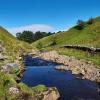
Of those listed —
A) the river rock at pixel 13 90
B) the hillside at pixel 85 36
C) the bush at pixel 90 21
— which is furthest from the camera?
the bush at pixel 90 21

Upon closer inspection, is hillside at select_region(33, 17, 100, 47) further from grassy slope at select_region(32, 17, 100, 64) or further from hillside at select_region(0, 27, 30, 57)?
hillside at select_region(0, 27, 30, 57)

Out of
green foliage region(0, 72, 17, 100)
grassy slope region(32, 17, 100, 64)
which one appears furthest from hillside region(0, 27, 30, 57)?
green foliage region(0, 72, 17, 100)

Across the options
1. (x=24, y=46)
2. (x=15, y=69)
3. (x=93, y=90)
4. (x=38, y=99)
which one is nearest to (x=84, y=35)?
(x=24, y=46)

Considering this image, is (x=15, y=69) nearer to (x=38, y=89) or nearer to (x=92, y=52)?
(x=38, y=89)

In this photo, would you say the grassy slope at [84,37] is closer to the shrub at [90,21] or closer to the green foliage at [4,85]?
the shrub at [90,21]

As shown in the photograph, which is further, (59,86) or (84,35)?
(84,35)

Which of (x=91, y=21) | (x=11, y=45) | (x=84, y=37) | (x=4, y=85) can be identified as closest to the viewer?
(x=4, y=85)

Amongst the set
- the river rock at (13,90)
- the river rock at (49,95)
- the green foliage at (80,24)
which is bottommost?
the river rock at (49,95)

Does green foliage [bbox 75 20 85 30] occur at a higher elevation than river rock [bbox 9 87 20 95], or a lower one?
higher

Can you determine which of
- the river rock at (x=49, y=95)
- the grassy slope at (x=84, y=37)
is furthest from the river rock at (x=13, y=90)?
the grassy slope at (x=84, y=37)

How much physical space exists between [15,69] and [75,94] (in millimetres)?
16844

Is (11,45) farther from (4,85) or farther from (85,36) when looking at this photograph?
(4,85)

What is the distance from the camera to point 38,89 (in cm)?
3594

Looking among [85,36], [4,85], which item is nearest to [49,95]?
[4,85]
